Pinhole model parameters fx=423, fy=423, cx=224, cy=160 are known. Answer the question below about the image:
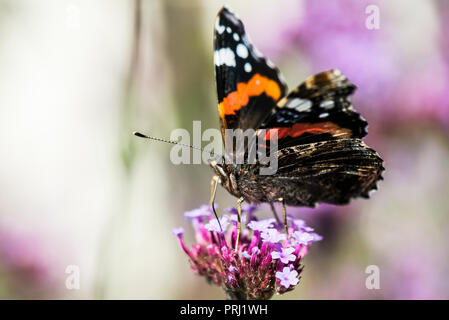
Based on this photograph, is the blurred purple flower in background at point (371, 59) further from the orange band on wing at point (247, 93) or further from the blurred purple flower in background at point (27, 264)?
the blurred purple flower in background at point (27, 264)

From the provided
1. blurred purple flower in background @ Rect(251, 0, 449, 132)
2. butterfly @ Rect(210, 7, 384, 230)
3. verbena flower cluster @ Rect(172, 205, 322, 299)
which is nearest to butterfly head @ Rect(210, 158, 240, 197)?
butterfly @ Rect(210, 7, 384, 230)

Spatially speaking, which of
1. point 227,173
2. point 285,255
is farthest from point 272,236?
point 227,173

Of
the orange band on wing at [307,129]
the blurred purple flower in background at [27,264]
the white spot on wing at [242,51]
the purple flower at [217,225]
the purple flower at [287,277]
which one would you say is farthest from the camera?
the blurred purple flower in background at [27,264]

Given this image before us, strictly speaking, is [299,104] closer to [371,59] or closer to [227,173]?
[227,173]

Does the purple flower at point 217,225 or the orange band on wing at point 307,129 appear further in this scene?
the orange band on wing at point 307,129

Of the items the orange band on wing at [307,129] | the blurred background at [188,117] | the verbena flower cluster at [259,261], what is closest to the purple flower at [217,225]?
the verbena flower cluster at [259,261]

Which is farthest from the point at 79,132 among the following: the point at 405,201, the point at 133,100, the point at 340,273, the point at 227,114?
the point at 405,201
